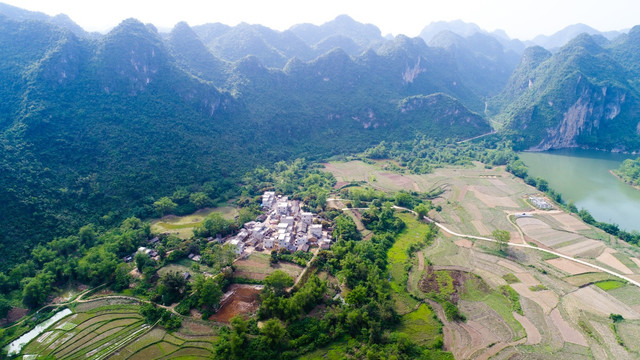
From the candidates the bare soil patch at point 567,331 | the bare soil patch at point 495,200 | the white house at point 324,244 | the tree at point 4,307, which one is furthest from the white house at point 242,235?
the bare soil patch at point 495,200

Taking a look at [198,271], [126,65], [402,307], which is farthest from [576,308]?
[126,65]

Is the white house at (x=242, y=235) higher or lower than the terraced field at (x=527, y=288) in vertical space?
higher

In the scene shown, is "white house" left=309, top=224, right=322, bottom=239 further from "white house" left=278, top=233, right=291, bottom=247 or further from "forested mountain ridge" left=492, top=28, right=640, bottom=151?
"forested mountain ridge" left=492, top=28, right=640, bottom=151

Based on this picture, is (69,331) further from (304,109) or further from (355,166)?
(304,109)

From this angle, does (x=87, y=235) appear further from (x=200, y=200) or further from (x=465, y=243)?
(x=465, y=243)

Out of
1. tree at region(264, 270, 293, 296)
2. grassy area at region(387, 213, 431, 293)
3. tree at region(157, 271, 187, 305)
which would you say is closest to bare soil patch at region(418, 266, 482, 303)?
grassy area at region(387, 213, 431, 293)

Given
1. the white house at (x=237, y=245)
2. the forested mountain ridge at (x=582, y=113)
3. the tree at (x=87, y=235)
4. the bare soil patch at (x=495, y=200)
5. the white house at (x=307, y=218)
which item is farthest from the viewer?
the forested mountain ridge at (x=582, y=113)

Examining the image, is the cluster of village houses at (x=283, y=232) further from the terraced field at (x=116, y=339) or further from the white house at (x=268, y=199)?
the terraced field at (x=116, y=339)
